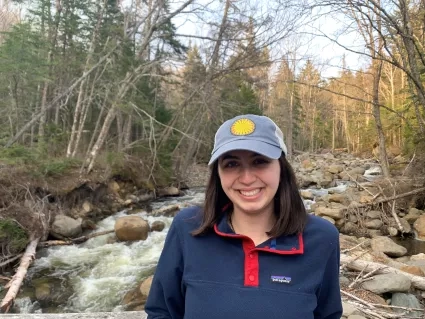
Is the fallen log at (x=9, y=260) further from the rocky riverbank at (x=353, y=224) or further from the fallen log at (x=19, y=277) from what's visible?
the rocky riverbank at (x=353, y=224)

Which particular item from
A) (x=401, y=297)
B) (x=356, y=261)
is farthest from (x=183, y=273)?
(x=356, y=261)

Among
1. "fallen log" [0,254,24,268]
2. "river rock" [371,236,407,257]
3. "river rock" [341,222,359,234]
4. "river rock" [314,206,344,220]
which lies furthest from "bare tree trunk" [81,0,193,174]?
"river rock" [371,236,407,257]

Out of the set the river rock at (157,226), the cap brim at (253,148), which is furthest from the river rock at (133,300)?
the cap brim at (253,148)

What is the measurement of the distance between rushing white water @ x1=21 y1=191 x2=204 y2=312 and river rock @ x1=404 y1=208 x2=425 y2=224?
21.0ft

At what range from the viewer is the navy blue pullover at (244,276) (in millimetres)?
1305

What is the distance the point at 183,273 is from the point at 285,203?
55cm

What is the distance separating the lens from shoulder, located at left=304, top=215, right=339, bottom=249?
4.72 feet

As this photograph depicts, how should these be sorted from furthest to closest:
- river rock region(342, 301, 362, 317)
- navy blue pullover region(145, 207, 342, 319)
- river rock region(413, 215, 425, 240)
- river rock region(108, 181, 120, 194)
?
river rock region(108, 181, 120, 194) < river rock region(413, 215, 425, 240) < river rock region(342, 301, 362, 317) < navy blue pullover region(145, 207, 342, 319)

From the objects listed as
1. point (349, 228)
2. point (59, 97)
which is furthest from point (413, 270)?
point (59, 97)

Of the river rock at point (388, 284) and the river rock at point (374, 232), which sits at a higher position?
the river rock at point (388, 284)

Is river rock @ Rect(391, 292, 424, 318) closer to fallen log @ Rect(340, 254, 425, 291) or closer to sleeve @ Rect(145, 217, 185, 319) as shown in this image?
fallen log @ Rect(340, 254, 425, 291)

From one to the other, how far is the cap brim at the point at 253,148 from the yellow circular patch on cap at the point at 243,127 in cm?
6

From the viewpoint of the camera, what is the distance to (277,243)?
4.64 feet

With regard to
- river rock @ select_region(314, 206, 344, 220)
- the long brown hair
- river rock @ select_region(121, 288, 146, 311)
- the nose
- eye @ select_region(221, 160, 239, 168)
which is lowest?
river rock @ select_region(121, 288, 146, 311)
